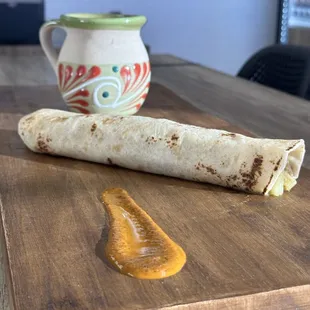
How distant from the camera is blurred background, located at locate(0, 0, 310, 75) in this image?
3424 mm

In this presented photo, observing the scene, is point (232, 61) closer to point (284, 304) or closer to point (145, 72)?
point (145, 72)

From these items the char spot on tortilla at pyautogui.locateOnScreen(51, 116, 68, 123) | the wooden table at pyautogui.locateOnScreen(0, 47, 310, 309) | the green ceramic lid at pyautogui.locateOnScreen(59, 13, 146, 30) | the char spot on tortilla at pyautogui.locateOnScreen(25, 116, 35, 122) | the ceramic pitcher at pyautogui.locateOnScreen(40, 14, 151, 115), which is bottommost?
the wooden table at pyautogui.locateOnScreen(0, 47, 310, 309)

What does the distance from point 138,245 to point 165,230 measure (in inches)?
1.7

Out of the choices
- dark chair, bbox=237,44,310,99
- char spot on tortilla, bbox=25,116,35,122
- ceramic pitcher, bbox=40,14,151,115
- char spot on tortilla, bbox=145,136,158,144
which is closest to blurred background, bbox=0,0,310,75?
dark chair, bbox=237,44,310,99

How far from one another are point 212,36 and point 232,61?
23cm

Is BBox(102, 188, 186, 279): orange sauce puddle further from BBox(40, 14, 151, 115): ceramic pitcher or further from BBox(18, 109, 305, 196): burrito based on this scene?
BBox(40, 14, 151, 115): ceramic pitcher

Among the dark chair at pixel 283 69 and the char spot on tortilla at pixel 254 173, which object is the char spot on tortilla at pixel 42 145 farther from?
the dark chair at pixel 283 69

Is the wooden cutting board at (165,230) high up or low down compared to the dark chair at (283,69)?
up

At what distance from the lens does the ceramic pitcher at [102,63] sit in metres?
0.95

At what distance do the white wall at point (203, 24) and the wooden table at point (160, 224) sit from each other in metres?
2.69

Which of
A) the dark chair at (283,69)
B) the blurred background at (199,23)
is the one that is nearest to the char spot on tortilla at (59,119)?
the dark chair at (283,69)

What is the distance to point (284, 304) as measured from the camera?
1.53 feet

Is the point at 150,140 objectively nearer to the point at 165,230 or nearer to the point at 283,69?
the point at 165,230

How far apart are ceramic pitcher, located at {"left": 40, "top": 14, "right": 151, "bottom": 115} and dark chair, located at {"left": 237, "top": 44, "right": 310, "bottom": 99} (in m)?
0.90
